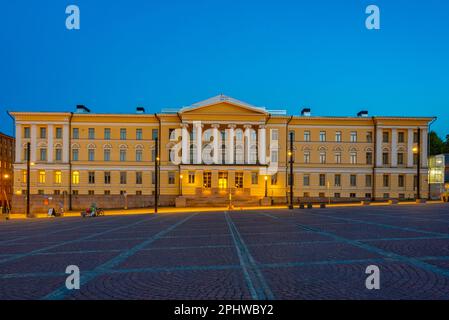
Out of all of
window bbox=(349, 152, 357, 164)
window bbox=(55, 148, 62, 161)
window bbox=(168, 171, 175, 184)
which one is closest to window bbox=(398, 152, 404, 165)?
window bbox=(349, 152, 357, 164)

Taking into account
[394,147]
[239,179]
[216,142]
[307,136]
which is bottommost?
[239,179]

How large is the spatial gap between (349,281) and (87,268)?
604 cm

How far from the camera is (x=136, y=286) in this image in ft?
22.0

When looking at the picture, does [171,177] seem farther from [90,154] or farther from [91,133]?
[91,133]

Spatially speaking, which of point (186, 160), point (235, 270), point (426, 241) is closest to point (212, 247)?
point (235, 270)

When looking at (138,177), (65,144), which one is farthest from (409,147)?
(65,144)

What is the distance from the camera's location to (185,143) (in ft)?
177

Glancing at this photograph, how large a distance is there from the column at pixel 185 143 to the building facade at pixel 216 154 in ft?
0.52

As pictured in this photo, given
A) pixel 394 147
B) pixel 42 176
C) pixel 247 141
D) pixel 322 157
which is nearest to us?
pixel 247 141

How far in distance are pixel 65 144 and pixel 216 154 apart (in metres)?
25.0

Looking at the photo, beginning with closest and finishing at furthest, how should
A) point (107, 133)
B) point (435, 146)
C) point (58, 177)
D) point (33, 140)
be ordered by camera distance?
point (33, 140) → point (58, 177) → point (107, 133) → point (435, 146)

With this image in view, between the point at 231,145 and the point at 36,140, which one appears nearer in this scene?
the point at 231,145

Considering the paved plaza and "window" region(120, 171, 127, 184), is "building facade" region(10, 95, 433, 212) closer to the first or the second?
"window" region(120, 171, 127, 184)
